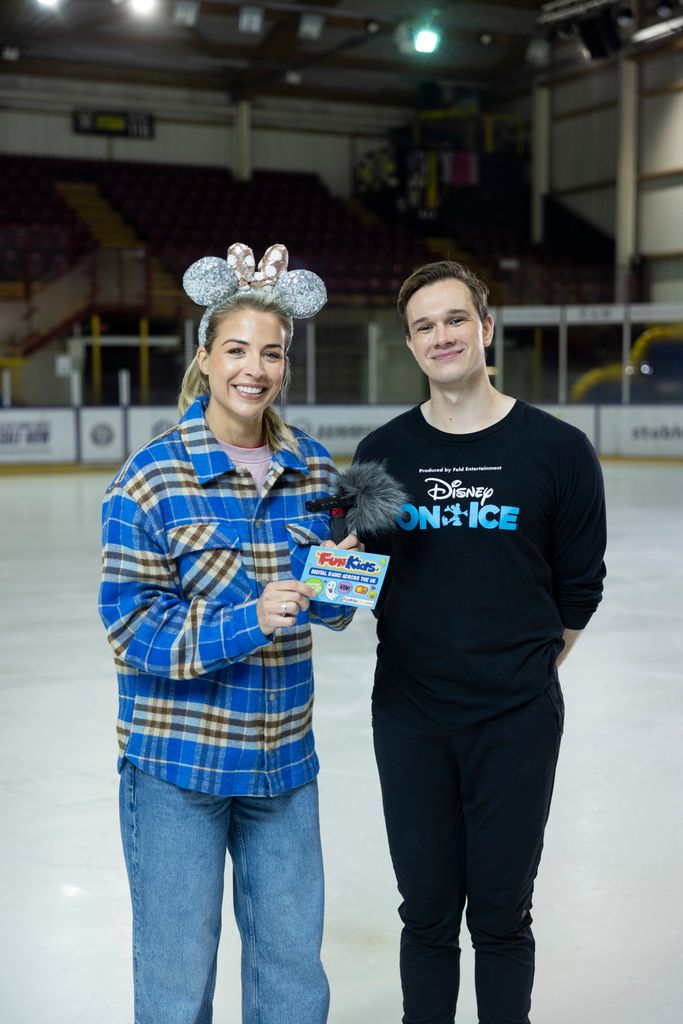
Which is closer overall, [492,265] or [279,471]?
[279,471]

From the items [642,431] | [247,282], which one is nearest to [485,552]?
[247,282]

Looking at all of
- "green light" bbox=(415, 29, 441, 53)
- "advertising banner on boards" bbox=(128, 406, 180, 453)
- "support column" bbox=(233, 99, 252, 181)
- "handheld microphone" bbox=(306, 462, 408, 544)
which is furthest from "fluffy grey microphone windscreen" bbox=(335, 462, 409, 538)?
"support column" bbox=(233, 99, 252, 181)

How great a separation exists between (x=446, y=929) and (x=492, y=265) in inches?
742

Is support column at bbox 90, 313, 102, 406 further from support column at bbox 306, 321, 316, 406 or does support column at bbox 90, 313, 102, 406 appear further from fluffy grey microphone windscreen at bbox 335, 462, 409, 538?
fluffy grey microphone windscreen at bbox 335, 462, 409, 538

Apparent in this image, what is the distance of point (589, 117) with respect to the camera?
21.7 metres

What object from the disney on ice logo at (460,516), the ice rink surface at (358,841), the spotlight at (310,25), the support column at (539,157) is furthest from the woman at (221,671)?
the support column at (539,157)

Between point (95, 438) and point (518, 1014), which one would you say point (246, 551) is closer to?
point (518, 1014)

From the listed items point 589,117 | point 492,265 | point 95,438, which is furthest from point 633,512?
point 589,117

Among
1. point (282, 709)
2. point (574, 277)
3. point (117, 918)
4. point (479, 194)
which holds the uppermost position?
point (479, 194)

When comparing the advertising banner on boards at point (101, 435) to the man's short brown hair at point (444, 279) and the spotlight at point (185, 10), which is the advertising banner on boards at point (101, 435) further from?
the man's short brown hair at point (444, 279)

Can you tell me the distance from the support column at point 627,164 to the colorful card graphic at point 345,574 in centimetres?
1983

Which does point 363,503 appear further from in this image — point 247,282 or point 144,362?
point 144,362

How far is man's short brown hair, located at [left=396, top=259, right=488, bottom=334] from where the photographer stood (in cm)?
194

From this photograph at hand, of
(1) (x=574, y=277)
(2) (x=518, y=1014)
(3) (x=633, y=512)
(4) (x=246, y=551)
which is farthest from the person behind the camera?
(1) (x=574, y=277)
